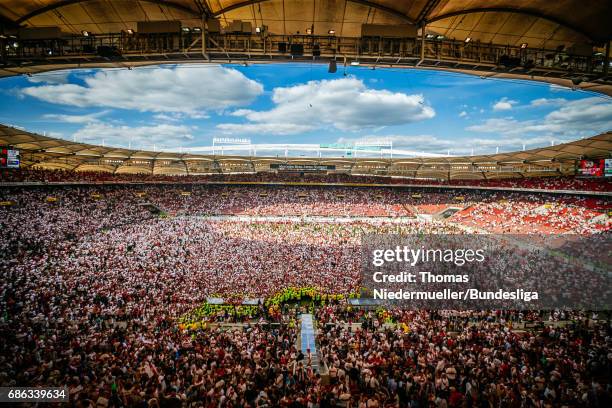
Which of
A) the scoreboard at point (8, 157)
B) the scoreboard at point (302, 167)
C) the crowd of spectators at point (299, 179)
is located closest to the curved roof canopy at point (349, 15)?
the scoreboard at point (8, 157)

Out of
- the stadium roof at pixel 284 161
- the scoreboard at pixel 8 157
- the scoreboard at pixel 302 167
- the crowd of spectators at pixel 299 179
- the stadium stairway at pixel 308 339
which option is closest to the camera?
the stadium stairway at pixel 308 339

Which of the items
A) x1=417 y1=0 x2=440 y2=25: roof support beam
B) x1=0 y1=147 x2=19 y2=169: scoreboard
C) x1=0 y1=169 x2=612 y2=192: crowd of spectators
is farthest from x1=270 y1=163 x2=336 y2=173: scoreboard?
x1=417 y1=0 x2=440 y2=25: roof support beam

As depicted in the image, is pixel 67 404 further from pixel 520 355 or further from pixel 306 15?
pixel 306 15

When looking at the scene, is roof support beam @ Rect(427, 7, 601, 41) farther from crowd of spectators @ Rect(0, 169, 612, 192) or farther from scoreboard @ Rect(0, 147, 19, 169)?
scoreboard @ Rect(0, 147, 19, 169)

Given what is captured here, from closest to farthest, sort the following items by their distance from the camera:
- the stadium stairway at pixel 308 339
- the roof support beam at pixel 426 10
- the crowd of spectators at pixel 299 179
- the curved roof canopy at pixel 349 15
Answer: the stadium stairway at pixel 308 339 → the roof support beam at pixel 426 10 → the curved roof canopy at pixel 349 15 → the crowd of spectators at pixel 299 179

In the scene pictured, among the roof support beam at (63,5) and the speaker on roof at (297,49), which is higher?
the roof support beam at (63,5)

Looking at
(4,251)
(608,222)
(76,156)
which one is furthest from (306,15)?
(76,156)

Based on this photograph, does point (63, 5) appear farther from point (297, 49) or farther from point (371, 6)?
point (371, 6)

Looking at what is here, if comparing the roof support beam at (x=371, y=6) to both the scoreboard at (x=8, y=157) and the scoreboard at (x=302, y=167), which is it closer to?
the scoreboard at (x=8, y=157)
